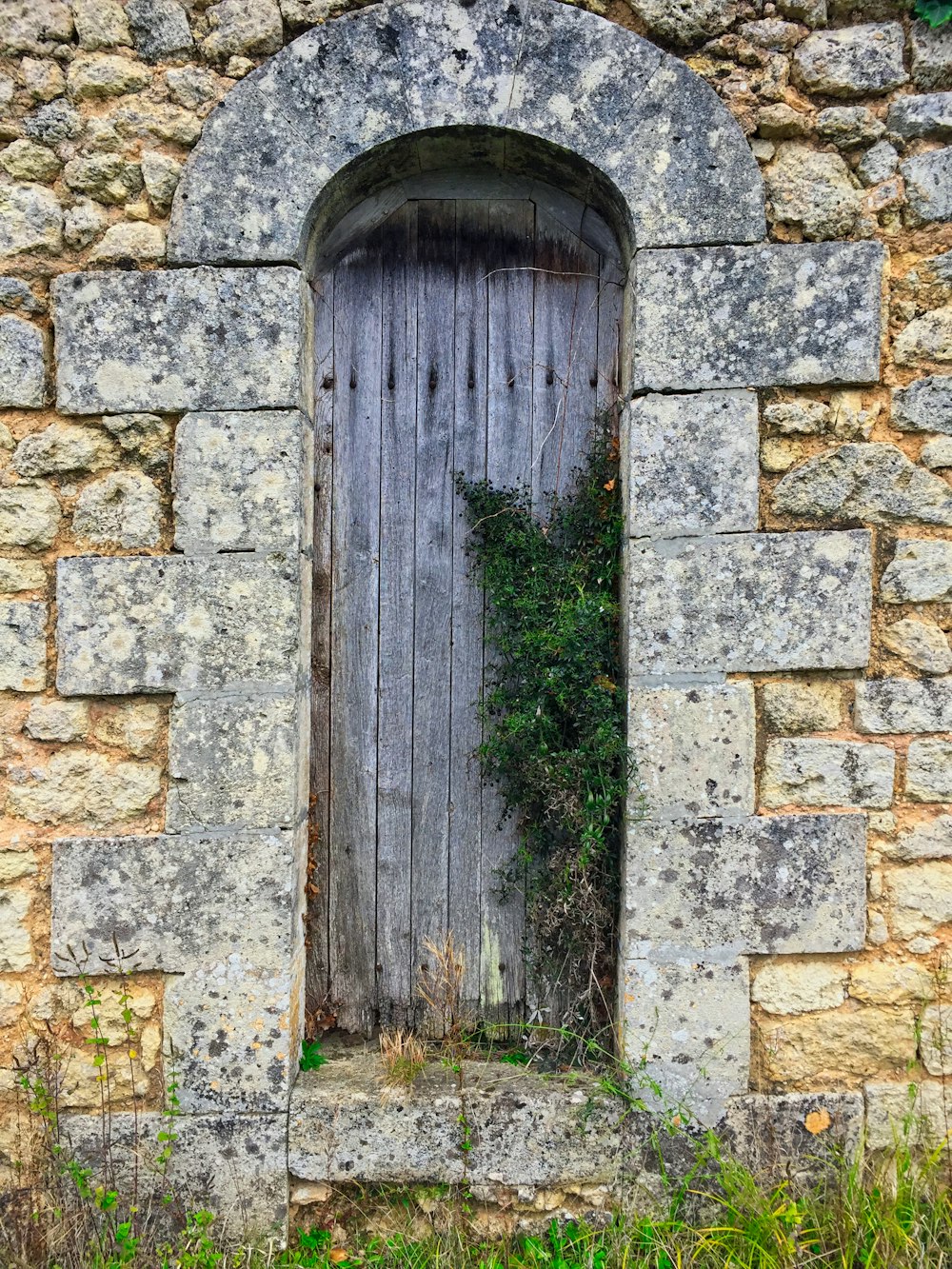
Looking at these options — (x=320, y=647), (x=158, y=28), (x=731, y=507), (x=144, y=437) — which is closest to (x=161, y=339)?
(x=144, y=437)

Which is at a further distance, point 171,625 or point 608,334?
point 608,334

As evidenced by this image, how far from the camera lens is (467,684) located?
2.70 meters

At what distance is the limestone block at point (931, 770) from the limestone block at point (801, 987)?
21.7 inches

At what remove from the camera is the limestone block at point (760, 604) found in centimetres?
230

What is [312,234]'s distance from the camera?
249 cm

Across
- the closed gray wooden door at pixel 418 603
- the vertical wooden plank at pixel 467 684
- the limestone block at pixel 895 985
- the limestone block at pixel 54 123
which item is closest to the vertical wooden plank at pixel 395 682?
the closed gray wooden door at pixel 418 603

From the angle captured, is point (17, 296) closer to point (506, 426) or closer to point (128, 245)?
point (128, 245)

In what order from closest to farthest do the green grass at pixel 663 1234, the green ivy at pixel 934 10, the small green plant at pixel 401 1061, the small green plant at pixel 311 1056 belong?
the green grass at pixel 663 1234
the green ivy at pixel 934 10
the small green plant at pixel 401 1061
the small green plant at pixel 311 1056

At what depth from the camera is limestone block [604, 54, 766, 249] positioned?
230cm

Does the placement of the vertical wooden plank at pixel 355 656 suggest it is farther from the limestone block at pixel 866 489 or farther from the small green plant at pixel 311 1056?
the limestone block at pixel 866 489

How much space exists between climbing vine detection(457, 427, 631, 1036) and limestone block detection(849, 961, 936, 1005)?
0.70 metres

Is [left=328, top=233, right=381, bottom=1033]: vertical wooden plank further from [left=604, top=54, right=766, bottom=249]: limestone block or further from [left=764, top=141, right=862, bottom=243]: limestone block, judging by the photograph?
[left=764, top=141, right=862, bottom=243]: limestone block

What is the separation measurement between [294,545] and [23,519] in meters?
0.77

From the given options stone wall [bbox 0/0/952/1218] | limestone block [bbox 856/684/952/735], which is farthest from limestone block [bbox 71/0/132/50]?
limestone block [bbox 856/684/952/735]
